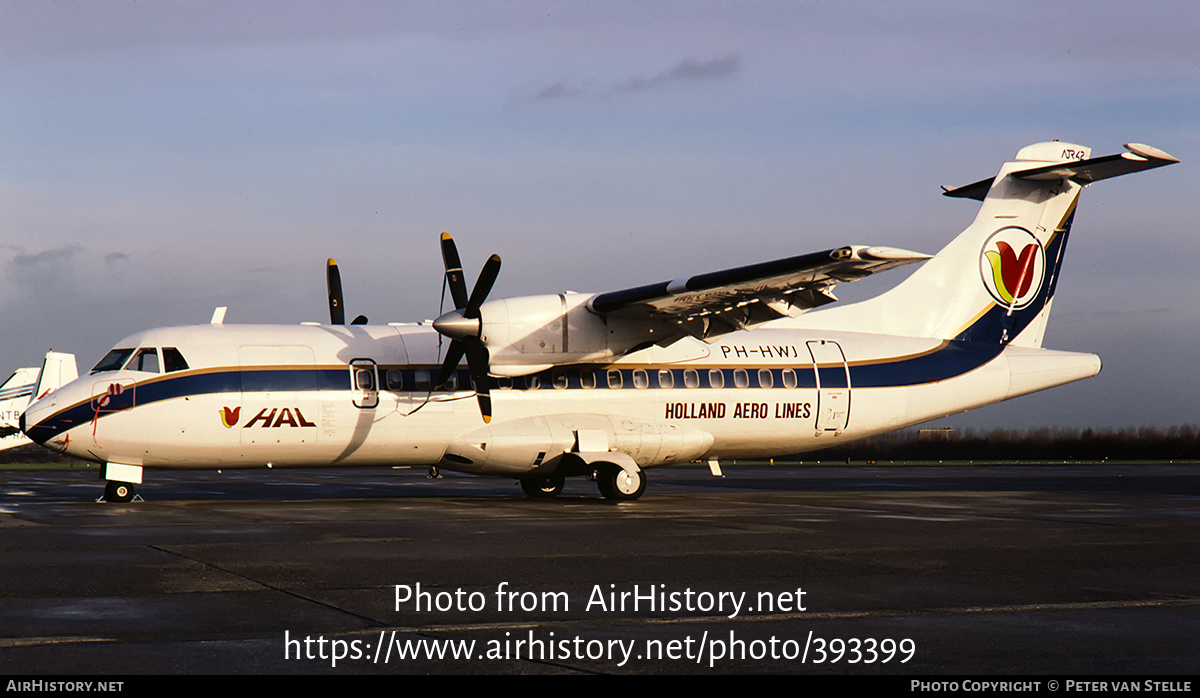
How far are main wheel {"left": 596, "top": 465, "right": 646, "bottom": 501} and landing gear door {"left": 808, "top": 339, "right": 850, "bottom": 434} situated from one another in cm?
445

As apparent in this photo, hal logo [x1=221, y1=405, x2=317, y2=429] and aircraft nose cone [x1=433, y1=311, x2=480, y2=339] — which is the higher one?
aircraft nose cone [x1=433, y1=311, x2=480, y2=339]

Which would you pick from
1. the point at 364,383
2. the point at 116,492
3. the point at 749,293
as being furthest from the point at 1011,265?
the point at 116,492

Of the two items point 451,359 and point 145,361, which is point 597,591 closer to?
point 451,359

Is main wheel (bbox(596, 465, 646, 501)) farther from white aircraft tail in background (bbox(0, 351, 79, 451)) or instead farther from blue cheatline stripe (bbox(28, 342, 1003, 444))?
white aircraft tail in background (bbox(0, 351, 79, 451))

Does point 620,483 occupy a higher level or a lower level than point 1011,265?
lower

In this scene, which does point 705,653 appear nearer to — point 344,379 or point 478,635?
point 478,635

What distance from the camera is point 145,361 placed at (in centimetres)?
1983

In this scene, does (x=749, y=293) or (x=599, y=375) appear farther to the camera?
(x=599, y=375)

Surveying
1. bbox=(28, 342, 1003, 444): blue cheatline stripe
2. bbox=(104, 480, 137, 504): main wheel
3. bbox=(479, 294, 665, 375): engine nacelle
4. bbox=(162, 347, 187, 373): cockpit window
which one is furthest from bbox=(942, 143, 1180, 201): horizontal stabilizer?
bbox=(104, 480, 137, 504): main wheel

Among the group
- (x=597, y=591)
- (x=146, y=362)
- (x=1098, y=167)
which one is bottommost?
(x=597, y=591)

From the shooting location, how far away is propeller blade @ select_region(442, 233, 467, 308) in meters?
21.0

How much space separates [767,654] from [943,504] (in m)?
14.9

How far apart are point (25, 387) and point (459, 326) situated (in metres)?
36.0

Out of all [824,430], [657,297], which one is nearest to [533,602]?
[657,297]
